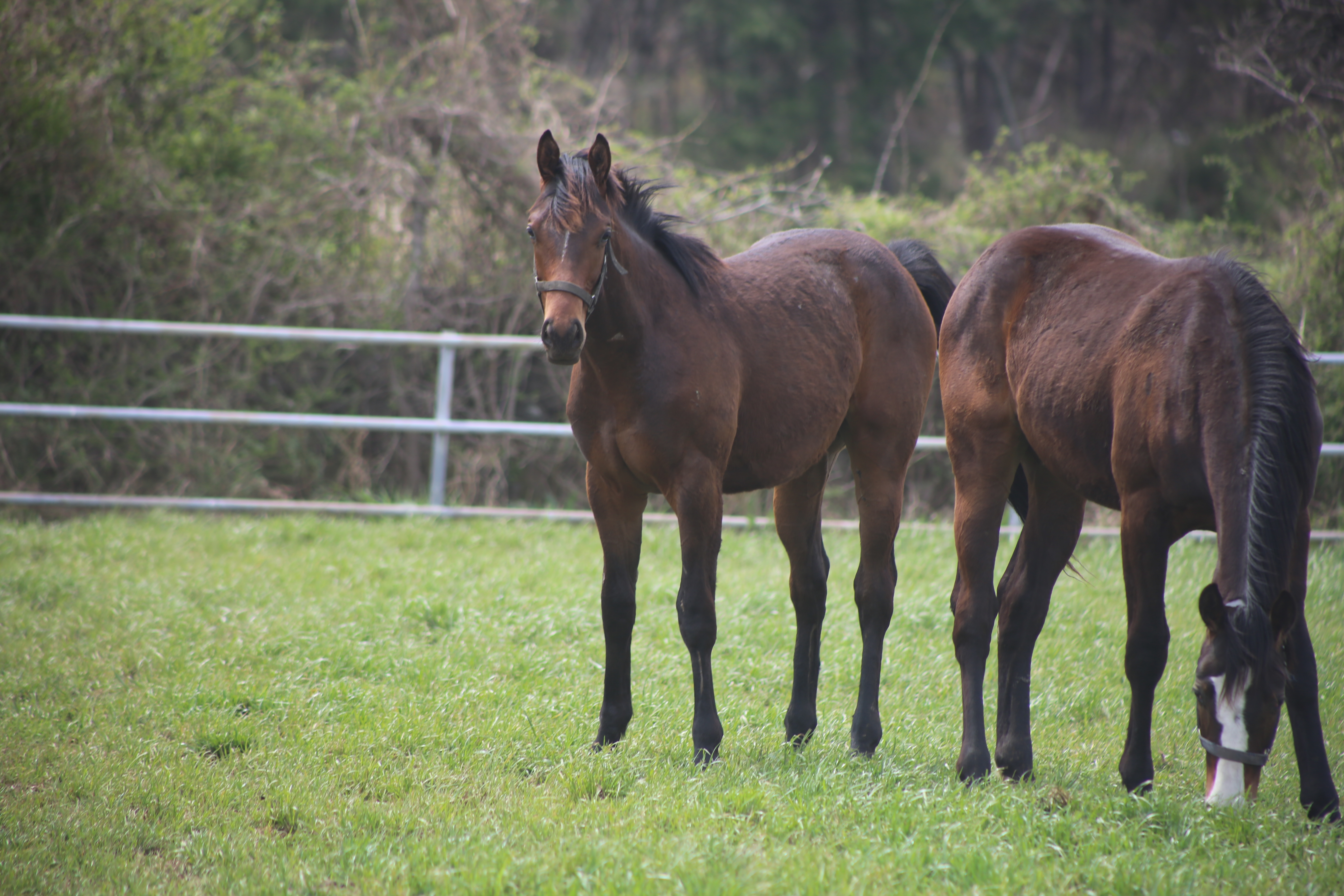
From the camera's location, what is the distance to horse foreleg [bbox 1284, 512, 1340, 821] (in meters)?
3.12

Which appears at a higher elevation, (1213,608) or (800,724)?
(1213,608)

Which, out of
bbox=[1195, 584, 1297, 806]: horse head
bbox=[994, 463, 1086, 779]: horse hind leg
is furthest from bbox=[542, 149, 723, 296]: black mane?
bbox=[1195, 584, 1297, 806]: horse head

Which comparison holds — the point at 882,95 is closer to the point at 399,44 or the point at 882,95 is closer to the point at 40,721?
the point at 399,44

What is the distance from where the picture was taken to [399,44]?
36.9ft

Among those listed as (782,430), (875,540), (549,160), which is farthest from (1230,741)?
(549,160)

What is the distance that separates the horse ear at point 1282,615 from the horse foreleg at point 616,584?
208 cm

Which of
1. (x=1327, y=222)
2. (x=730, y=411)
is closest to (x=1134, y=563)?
(x=730, y=411)

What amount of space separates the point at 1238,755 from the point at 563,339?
7.65ft

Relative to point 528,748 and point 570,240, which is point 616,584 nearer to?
point 528,748

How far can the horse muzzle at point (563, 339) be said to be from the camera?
3.23 meters

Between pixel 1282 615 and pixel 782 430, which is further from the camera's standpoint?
pixel 782 430

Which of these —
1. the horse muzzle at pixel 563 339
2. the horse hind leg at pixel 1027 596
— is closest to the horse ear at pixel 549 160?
the horse muzzle at pixel 563 339

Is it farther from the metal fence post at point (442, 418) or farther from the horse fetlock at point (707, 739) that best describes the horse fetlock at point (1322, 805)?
the metal fence post at point (442, 418)

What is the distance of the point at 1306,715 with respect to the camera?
124 inches
